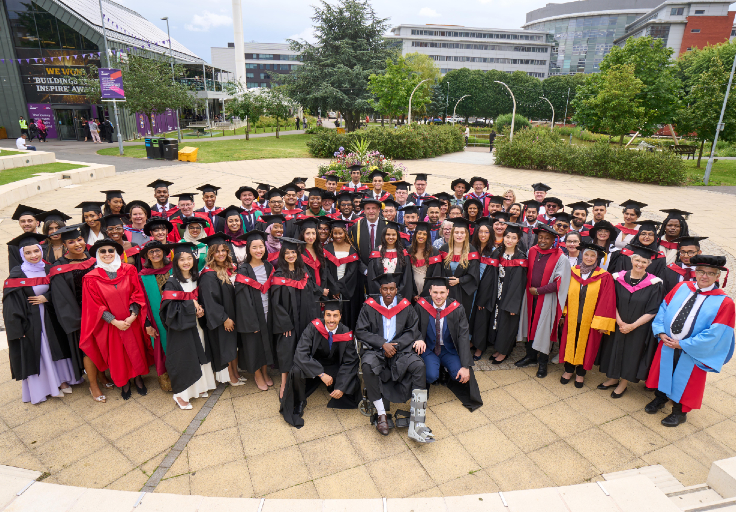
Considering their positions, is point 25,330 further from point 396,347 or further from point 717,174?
point 717,174

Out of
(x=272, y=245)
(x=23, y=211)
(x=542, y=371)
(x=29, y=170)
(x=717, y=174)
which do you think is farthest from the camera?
(x=717, y=174)

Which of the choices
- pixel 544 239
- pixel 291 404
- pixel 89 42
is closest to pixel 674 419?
pixel 544 239

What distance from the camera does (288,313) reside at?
5.07 meters

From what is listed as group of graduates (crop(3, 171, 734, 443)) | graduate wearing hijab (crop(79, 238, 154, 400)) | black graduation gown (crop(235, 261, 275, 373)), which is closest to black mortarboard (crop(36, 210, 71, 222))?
group of graduates (crop(3, 171, 734, 443))

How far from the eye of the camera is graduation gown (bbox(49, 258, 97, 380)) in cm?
467

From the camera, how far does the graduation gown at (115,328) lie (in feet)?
15.3

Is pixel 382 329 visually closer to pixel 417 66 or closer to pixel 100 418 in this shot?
pixel 100 418

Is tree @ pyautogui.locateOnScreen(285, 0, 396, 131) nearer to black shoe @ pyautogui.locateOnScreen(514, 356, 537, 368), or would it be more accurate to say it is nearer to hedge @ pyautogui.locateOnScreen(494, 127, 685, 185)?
hedge @ pyautogui.locateOnScreen(494, 127, 685, 185)

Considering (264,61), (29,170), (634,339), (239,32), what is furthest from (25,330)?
(264,61)

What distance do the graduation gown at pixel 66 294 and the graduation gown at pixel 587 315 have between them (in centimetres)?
568

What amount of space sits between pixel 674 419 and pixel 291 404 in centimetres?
414

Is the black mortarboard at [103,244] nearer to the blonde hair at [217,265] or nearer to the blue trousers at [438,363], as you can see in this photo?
the blonde hair at [217,265]

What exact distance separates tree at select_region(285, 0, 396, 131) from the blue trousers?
109ft

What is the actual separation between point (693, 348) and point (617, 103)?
2422cm
